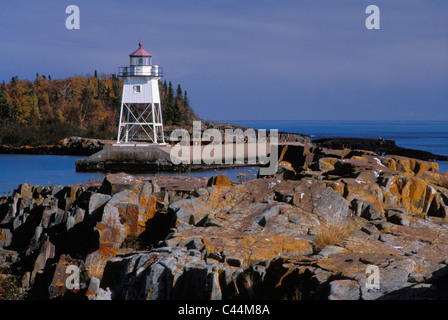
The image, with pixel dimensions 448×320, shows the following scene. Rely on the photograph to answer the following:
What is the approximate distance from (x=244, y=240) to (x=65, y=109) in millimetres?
100595

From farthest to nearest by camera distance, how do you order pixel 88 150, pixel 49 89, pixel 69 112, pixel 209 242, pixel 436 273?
pixel 49 89 → pixel 69 112 → pixel 88 150 → pixel 209 242 → pixel 436 273

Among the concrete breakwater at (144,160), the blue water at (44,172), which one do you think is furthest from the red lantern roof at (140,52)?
the blue water at (44,172)

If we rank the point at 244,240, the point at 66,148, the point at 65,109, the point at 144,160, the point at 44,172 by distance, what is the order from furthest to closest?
the point at 65,109, the point at 66,148, the point at 144,160, the point at 44,172, the point at 244,240

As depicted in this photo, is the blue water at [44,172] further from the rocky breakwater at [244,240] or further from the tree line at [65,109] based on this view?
the rocky breakwater at [244,240]

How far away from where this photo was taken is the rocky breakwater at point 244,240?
8680 mm

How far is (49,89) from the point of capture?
11638cm

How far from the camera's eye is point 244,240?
1079 cm

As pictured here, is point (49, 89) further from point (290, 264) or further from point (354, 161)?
point (290, 264)

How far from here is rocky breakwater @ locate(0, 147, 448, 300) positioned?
28.5 feet

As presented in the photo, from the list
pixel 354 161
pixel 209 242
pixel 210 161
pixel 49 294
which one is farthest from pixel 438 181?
pixel 210 161

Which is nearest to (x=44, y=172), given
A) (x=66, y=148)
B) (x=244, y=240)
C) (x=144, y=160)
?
(x=144, y=160)

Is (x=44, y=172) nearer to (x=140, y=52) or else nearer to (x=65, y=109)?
(x=140, y=52)

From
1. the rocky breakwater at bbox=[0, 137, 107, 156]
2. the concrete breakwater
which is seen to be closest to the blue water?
the concrete breakwater

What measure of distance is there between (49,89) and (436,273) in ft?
384
